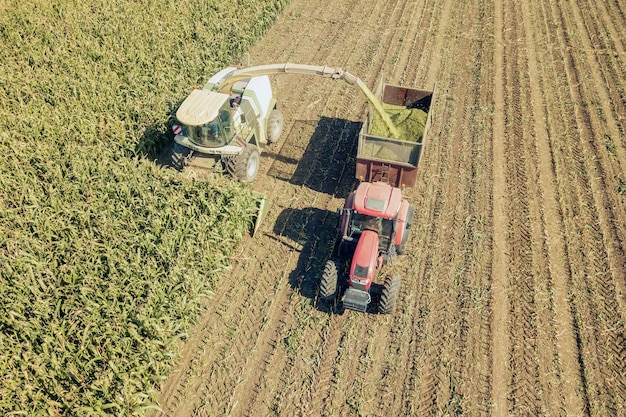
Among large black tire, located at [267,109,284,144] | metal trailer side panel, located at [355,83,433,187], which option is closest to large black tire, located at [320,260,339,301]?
metal trailer side panel, located at [355,83,433,187]

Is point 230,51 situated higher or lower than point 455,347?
higher

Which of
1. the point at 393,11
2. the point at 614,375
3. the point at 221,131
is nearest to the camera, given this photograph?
the point at 614,375

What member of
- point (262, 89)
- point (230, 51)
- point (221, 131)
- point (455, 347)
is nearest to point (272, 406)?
point (455, 347)

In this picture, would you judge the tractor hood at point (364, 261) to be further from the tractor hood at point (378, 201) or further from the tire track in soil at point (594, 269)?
Answer: the tire track in soil at point (594, 269)

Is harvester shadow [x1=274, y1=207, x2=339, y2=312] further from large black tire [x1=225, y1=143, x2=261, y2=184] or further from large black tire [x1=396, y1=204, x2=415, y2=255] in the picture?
large black tire [x1=396, y1=204, x2=415, y2=255]

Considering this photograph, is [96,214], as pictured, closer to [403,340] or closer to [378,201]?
[378,201]

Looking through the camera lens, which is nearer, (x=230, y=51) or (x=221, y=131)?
(x=221, y=131)

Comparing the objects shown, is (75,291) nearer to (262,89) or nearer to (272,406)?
(272,406)

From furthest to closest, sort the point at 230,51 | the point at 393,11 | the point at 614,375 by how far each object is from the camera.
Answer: the point at 393,11, the point at 230,51, the point at 614,375
